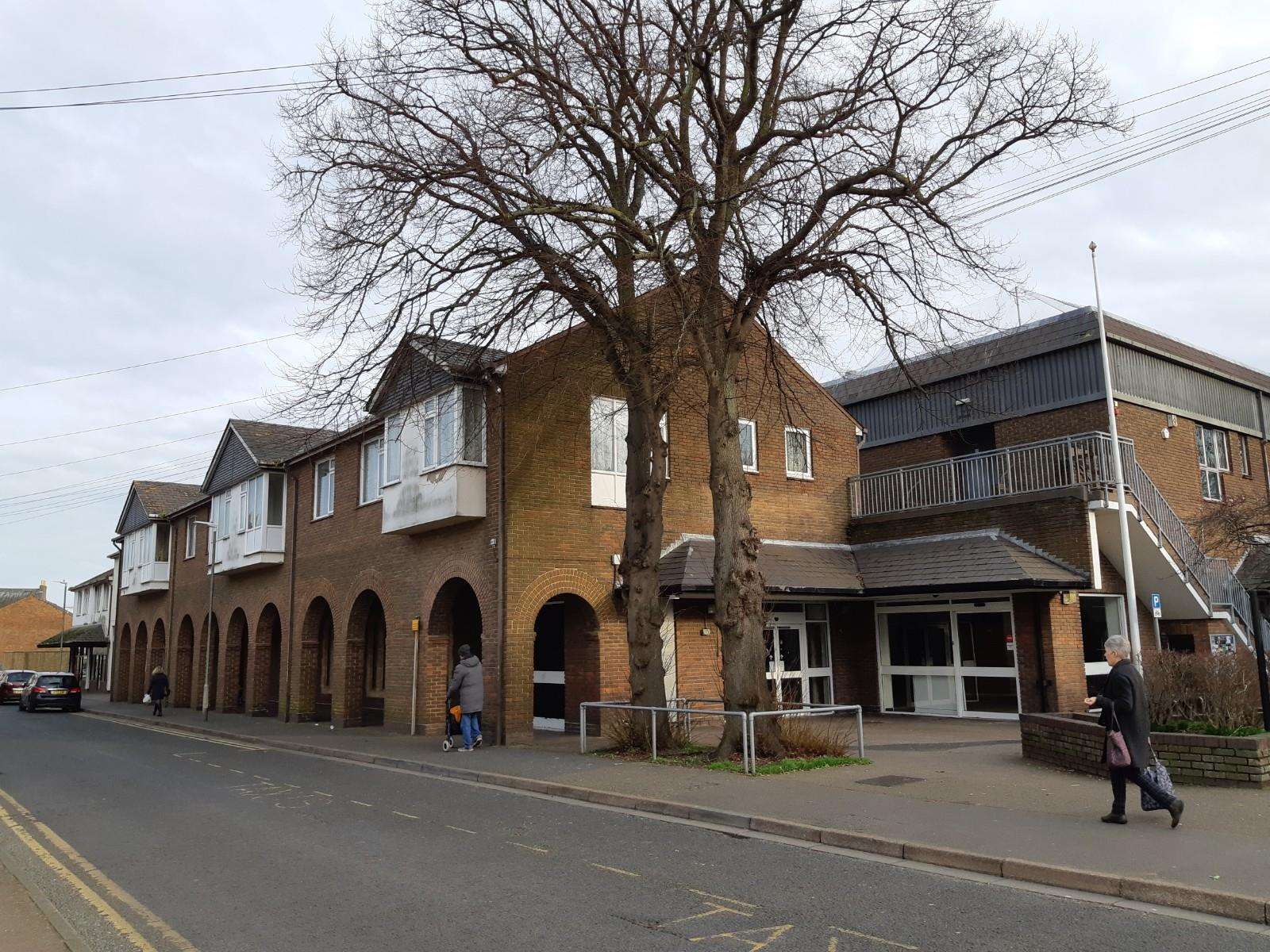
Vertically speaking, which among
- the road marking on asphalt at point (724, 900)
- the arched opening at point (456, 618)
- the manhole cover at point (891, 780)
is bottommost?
the road marking on asphalt at point (724, 900)

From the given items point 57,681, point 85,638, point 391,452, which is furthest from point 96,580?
point 391,452

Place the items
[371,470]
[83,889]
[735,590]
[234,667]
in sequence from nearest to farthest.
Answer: [83,889], [735,590], [371,470], [234,667]

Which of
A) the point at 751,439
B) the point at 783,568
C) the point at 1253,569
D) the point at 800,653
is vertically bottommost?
the point at 800,653

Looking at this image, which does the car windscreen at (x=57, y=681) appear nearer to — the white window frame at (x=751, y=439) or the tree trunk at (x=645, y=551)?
the white window frame at (x=751, y=439)

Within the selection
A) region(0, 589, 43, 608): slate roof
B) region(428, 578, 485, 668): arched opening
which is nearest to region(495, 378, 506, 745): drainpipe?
region(428, 578, 485, 668): arched opening

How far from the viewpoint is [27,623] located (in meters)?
85.8

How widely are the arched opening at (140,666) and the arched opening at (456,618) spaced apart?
24419 millimetres

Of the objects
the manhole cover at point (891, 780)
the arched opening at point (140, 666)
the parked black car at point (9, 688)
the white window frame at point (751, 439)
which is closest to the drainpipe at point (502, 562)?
the white window frame at point (751, 439)

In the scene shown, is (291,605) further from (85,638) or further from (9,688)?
(85,638)

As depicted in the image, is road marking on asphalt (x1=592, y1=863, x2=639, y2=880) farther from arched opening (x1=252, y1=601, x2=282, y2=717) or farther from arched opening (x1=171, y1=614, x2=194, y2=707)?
arched opening (x1=171, y1=614, x2=194, y2=707)

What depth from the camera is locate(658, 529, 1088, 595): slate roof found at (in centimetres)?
1884

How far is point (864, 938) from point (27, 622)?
318ft

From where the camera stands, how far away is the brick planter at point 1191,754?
1048 centimetres

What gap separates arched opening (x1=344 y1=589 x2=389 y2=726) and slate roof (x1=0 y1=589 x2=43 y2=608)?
78.6 meters
